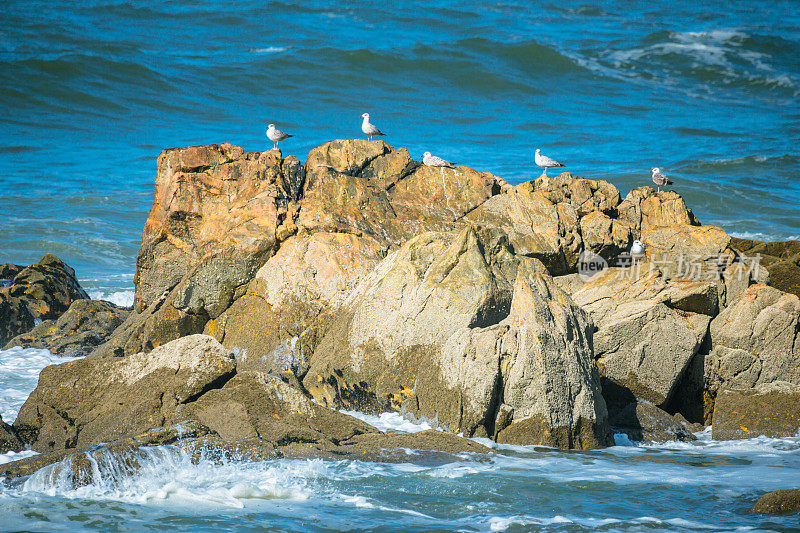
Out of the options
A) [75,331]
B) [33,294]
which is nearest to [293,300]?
[75,331]

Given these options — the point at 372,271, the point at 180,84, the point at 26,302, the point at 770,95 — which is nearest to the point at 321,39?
the point at 180,84

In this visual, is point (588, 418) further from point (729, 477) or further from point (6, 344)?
point (6, 344)

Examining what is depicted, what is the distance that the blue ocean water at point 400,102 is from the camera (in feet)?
69.4

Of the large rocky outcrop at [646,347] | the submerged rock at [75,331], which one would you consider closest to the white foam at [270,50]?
the submerged rock at [75,331]

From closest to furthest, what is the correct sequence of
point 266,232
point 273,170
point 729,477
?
1. point 729,477
2. point 266,232
3. point 273,170

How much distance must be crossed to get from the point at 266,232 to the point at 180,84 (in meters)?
24.8

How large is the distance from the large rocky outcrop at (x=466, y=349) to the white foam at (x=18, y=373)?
10.5ft

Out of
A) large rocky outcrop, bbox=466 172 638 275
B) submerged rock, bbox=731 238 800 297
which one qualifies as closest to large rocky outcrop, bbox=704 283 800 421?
submerged rock, bbox=731 238 800 297

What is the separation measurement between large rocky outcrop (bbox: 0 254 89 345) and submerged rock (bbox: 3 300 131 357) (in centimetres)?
44

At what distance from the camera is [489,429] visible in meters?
6.46

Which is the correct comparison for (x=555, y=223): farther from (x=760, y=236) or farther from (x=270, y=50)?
(x=270, y=50)

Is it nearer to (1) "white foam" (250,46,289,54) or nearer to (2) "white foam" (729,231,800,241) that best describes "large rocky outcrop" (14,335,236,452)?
(2) "white foam" (729,231,800,241)

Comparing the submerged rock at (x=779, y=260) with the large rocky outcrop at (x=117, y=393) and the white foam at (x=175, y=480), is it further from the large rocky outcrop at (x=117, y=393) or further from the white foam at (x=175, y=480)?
the large rocky outcrop at (x=117, y=393)

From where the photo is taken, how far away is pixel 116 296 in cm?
1542
